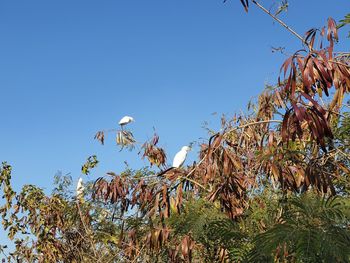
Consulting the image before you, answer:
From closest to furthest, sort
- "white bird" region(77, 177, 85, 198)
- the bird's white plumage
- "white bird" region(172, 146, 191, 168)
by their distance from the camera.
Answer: "white bird" region(172, 146, 191, 168) < "white bird" region(77, 177, 85, 198) < the bird's white plumage

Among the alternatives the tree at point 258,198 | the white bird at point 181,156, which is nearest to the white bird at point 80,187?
the tree at point 258,198

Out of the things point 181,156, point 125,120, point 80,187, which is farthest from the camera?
point 125,120

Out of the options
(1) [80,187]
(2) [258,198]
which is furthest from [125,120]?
(2) [258,198]

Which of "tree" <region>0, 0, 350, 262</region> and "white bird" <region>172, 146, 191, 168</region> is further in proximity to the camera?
"white bird" <region>172, 146, 191, 168</region>

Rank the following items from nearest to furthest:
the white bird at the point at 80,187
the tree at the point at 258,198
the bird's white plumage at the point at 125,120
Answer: the tree at the point at 258,198 → the white bird at the point at 80,187 → the bird's white plumage at the point at 125,120

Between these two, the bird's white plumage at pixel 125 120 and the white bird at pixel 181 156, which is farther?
the bird's white plumage at pixel 125 120

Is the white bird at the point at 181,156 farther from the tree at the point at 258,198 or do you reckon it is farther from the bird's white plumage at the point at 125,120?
the bird's white plumage at the point at 125,120

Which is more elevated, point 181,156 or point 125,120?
point 125,120

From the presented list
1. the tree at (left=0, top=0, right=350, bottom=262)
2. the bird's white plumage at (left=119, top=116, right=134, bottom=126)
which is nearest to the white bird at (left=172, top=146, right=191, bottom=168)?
the tree at (left=0, top=0, right=350, bottom=262)

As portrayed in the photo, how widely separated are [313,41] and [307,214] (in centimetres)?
113

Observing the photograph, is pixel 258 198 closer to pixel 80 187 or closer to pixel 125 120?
pixel 80 187

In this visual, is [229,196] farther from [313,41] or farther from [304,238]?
[313,41]

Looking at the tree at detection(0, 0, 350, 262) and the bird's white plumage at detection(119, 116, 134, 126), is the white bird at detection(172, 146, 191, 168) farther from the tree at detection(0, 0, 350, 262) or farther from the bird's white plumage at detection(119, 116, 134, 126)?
the bird's white plumage at detection(119, 116, 134, 126)

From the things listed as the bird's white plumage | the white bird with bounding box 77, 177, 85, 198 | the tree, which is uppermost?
the bird's white plumage
